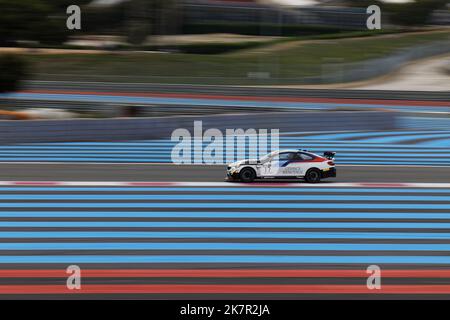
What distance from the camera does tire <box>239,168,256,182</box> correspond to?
17.6 meters

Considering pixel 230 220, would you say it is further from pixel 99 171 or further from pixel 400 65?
pixel 400 65

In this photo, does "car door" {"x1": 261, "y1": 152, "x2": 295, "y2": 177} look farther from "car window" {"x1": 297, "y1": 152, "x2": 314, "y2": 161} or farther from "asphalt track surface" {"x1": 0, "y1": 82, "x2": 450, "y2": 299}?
"asphalt track surface" {"x1": 0, "y1": 82, "x2": 450, "y2": 299}

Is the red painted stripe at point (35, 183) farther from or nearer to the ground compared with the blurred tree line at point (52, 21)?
nearer to the ground

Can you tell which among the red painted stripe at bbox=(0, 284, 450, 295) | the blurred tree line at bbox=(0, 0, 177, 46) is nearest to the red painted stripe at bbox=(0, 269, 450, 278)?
the red painted stripe at bbox=(0, 284, 450, 295)

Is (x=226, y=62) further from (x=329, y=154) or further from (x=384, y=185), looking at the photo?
(x=384, y=185)

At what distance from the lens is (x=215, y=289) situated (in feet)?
32.6

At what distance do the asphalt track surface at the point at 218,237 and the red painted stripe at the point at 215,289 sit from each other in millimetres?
13

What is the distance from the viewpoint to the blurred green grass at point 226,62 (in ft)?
137

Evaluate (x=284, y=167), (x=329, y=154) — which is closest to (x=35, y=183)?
(x=284, y=167)

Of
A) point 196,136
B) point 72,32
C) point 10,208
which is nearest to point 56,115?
point 196,136

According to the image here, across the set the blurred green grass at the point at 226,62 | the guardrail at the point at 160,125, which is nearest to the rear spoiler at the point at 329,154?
the guardrail at the point at 160,125

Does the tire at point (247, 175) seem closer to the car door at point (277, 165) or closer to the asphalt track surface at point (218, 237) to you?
the car door at point (277, 165)

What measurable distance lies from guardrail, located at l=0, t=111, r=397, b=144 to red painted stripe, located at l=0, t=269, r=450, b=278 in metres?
12.8
